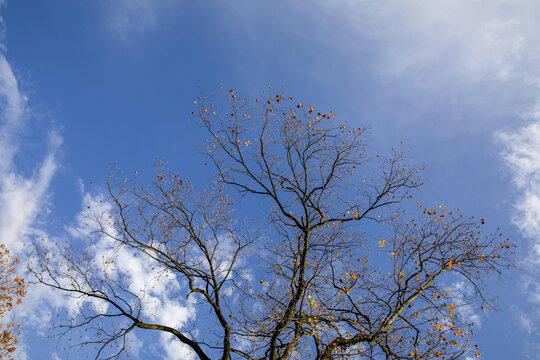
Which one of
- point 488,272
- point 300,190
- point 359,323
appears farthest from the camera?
point 300,190

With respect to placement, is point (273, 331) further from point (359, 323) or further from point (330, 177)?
point (330, 177)

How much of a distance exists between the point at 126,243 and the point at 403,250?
7.78m

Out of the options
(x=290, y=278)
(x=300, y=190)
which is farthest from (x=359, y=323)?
(x=300, y=190)

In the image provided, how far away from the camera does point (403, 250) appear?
28.6ft

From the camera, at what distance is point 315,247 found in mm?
9133

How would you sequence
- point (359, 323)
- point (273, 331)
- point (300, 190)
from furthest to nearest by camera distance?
point (300, 190) < point (359, 323) < point (273, 331)

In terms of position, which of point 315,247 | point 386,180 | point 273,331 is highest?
point 386,180

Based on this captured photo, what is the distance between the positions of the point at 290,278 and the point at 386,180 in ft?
13.3

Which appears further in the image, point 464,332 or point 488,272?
point 488,272

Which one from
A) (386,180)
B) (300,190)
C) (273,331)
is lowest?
(273,331)

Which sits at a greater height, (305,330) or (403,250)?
(403,250)

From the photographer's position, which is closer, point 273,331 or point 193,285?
point 273,331

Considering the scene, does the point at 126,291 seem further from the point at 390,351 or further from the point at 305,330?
the point at 390,351

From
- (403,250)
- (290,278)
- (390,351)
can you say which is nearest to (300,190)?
(290,278)
